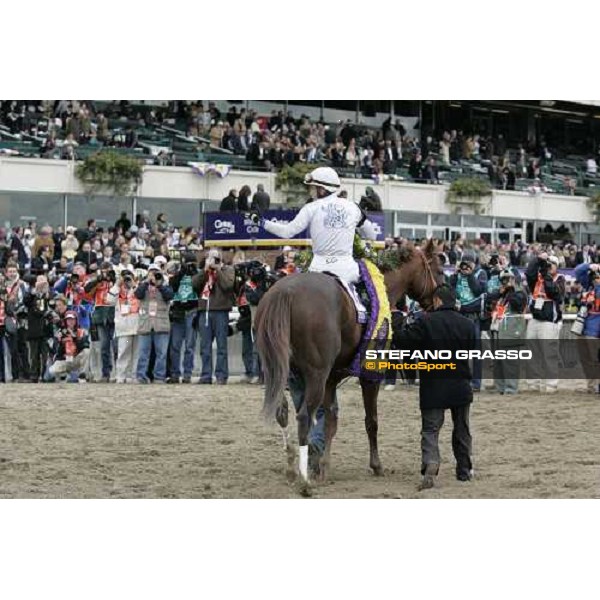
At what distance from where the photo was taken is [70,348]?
18391mm

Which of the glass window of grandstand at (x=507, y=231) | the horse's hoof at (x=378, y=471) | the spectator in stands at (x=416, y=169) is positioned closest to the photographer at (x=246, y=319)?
the horse's hoof at (x=378, y=471)

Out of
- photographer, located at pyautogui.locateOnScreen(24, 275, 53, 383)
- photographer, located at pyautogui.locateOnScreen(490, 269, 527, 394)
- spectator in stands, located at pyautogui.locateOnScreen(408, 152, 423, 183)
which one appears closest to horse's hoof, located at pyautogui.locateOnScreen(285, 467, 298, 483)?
photographer, located at pyautogui.locateOnScreen(490, 269, 527, 394)

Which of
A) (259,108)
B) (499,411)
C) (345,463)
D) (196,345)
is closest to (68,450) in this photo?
(345,463)

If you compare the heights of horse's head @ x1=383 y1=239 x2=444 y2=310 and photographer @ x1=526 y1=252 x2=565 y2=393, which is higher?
horse's head @ x1=383 y1=239 x2=444 y2=310

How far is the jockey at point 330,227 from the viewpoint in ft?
32.0

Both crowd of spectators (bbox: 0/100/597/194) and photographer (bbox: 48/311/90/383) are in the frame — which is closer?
photographer (bbox: 48/311/90/383)

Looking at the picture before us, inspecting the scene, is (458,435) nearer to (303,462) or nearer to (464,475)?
(464,475)

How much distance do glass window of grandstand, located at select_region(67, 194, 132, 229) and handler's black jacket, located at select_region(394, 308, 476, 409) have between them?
63.0 feet

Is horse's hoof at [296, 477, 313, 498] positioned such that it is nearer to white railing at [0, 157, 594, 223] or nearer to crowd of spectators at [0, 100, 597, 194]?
crowd of spectators at [0, 100, 597, 194]

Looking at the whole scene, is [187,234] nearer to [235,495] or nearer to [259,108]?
[259,108]

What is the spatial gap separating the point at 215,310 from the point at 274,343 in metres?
8.86

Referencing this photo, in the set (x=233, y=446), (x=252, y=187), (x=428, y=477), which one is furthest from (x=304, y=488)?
(x=252, y=187)

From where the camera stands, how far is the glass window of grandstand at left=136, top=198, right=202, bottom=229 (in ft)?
95.2

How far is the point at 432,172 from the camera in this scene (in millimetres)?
34906
